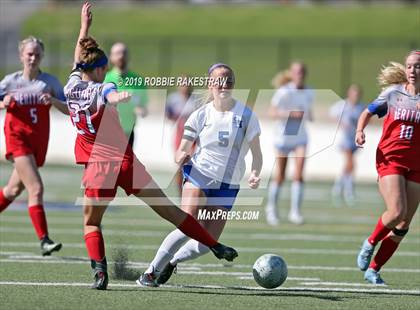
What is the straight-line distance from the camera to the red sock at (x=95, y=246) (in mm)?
7172

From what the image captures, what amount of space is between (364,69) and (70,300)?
29008 millimetres

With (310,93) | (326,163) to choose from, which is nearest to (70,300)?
(310,93)

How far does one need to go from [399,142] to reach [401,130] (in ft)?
0.34

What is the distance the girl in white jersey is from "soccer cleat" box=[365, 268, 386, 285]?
4.94ft

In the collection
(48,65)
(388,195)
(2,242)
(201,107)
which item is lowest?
(2,242)

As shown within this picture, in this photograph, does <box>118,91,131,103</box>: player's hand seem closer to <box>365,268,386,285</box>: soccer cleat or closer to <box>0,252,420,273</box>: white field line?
<box>0,252,420,273</box>: white field line

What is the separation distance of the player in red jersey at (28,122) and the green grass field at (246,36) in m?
21.7

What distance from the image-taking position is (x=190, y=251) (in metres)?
7.56

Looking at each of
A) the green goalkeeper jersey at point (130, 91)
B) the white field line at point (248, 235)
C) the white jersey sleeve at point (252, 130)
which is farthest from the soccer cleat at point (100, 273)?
the white field line at point (248, 235)

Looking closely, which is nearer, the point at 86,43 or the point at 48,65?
the point at 86,43

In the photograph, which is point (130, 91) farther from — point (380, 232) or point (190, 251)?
point (380, 232)

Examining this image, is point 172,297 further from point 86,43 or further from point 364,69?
point 364,69

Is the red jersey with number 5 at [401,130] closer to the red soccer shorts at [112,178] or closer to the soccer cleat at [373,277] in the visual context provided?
the soccer cleat at [373,277]

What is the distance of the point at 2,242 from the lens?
10359 millimetres
